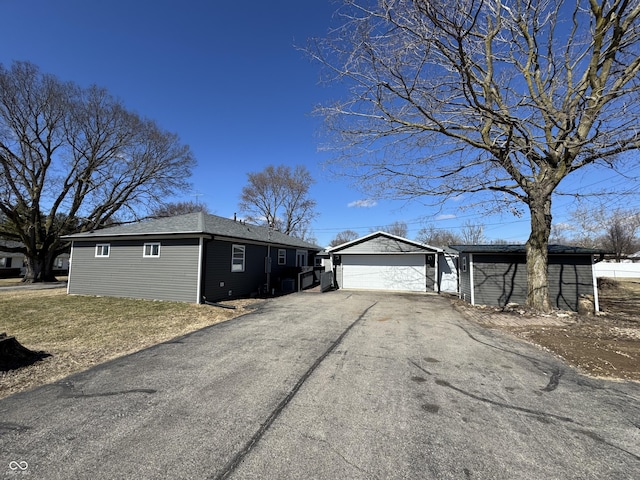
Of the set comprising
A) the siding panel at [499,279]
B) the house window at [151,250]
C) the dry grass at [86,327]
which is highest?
the house window at [151,250]

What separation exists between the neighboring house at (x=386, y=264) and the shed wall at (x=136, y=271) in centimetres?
961

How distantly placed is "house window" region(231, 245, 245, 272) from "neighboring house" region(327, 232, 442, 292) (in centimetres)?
686

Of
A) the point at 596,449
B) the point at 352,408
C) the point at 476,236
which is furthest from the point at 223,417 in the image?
the point at 476,236

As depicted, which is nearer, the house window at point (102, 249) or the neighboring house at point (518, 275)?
the neighboring house at point (518, 275)

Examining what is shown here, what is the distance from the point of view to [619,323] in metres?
8.41

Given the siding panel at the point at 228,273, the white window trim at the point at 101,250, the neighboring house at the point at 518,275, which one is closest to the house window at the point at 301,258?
the siding panel at the point at 228,273

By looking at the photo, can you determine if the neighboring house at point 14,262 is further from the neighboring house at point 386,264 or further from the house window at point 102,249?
the neighboring house at point 386,264

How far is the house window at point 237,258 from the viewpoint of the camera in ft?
43.1

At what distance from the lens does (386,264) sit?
18312mm

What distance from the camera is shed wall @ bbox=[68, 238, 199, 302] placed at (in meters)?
11.4

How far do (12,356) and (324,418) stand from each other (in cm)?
498

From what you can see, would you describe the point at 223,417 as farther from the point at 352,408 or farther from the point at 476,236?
the point at 476,236

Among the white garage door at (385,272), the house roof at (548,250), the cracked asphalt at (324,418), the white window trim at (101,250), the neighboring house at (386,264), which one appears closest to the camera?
the cracked asphalt at (324,418)

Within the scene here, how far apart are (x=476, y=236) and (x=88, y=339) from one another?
5387 centimetres
